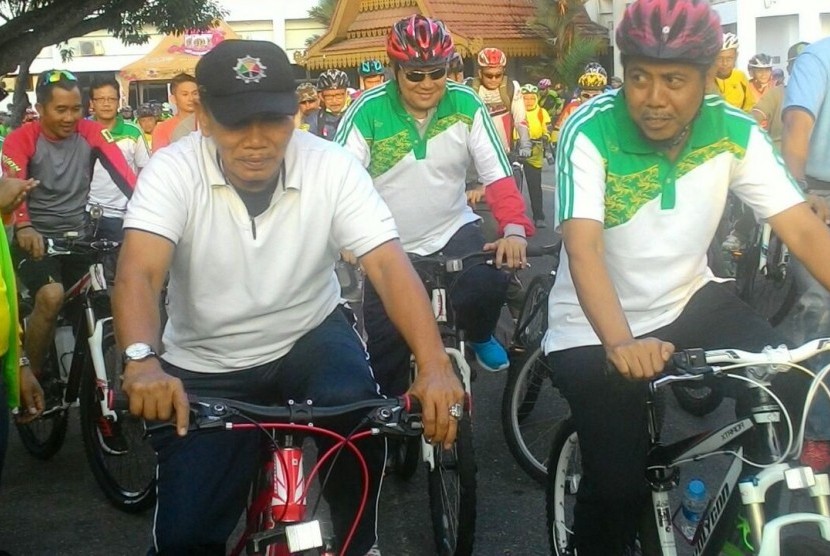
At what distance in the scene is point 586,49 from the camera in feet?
120

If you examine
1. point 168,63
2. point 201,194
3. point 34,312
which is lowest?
point 34,312

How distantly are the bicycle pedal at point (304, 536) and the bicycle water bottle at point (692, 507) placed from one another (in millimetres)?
1333

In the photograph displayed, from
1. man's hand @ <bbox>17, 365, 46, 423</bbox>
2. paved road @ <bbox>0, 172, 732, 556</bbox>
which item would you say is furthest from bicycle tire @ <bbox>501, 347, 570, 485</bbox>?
man's hand @ <bbox>17, 365, 46, 423</bbox>

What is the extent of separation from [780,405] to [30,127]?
201 inches

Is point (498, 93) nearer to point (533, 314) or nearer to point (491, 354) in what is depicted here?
point (533, 314)

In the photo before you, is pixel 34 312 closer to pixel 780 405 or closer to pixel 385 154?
pixel 385 154

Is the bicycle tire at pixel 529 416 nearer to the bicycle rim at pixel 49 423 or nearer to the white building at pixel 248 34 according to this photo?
the bicycle rim at pixel 49 423

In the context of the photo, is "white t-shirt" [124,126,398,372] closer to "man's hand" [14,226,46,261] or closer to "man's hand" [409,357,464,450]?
"man's hand" [409,357,464,450]

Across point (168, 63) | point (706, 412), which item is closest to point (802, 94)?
point (706, 412)

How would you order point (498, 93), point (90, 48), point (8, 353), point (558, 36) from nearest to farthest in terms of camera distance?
point (8, 353) < point (498, 93) < point (558, 36) < point (90, 48)

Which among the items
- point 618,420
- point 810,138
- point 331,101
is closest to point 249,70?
point 618,420

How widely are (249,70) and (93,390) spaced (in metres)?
2.74

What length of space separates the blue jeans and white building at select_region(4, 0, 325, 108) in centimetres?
4415

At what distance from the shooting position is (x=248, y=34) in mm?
46938
